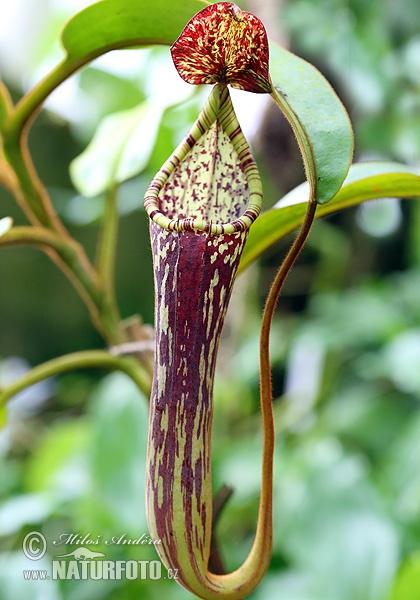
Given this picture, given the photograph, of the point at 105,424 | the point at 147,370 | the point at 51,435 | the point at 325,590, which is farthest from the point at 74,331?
the point at 147,370

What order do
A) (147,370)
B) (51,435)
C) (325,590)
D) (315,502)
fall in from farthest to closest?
(51,435)
(315,502)
(325,590)
(147,370)

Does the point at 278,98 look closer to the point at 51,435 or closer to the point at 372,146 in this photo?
the point at 372,146

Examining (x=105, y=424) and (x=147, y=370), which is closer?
(x=147, y=370)

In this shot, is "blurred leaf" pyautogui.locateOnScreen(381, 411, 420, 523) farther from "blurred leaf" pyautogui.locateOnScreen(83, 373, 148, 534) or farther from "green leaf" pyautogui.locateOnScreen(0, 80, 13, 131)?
"green leaf" pyautogui.locateOnScreen(0, 80, 13, 131)

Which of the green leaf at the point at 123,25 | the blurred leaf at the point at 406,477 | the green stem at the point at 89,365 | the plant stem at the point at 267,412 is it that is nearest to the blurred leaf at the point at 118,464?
the blurred leaf at the point at 406,477

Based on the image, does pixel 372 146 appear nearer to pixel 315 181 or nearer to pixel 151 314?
pixel 315 181

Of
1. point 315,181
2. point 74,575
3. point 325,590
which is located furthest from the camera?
point 325,590

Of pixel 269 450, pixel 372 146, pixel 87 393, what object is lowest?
pixel 87 393

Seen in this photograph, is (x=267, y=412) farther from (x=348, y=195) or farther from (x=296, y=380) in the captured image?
(x=296, y=380)

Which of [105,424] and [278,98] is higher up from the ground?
[278,98]
